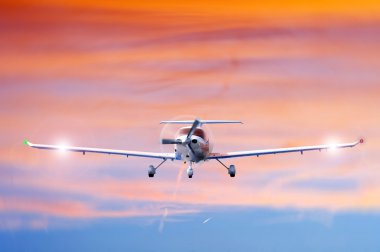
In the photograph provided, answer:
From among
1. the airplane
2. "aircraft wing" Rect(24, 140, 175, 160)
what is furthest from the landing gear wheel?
"aircraft wing" Rect(24, 140, 175, 160)

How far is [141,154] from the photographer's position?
11800cm

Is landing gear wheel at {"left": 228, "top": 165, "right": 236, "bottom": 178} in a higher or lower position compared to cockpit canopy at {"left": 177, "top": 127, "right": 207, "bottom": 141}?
lower

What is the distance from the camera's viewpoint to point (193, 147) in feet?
366

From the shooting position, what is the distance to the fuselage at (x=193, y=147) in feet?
366

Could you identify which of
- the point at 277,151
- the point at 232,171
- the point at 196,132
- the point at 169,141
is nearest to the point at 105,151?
the point at 169,141

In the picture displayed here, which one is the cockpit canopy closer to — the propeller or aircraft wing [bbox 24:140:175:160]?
the propeller

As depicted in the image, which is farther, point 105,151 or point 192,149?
point 105,151

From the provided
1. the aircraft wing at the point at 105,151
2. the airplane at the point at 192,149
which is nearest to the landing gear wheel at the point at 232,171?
the airplane at the point at 192,149

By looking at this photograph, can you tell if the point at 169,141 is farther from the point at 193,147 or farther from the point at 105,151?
the point at 105,151

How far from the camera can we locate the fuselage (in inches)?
4392

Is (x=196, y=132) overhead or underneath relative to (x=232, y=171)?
overhead

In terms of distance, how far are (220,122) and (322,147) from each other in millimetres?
15280

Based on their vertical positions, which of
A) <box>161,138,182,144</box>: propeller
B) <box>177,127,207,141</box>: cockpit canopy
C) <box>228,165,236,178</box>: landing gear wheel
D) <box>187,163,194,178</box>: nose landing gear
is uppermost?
<box>177,127,207,141</box>: cockpit canopy

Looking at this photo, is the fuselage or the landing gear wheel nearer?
the fuselage
